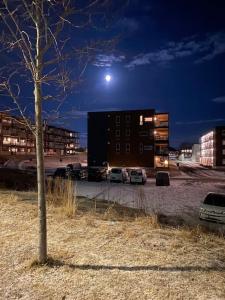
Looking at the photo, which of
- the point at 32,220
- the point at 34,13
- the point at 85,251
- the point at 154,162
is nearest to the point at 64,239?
the point at 85,251

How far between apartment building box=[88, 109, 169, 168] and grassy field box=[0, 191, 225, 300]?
5331 cm

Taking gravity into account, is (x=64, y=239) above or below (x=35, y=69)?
below

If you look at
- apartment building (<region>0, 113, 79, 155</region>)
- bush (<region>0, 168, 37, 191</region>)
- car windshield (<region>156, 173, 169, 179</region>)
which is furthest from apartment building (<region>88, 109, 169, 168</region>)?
bush (<region>0, 168, 37, 191</region>)

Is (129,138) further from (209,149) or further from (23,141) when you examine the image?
(23,141)

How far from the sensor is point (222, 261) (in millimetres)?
5305

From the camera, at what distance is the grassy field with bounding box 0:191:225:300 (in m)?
4.21

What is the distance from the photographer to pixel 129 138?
62.2 m

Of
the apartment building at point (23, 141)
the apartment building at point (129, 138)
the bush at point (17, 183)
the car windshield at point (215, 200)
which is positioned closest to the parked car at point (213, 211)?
the car windshield at point (215, 200)

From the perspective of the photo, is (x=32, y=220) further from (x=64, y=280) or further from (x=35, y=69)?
(x=35, y=69)

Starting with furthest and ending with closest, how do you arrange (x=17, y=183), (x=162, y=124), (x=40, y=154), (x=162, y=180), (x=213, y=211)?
(x=162, y=124), (x=162, y=180), (x=17, y=183), (x=213, y=211), (x=40, y=154)

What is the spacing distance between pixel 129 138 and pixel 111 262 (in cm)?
5733

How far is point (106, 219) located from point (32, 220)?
7.01ft

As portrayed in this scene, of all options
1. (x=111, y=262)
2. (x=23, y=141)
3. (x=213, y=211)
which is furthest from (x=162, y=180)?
(x=23, y=141)

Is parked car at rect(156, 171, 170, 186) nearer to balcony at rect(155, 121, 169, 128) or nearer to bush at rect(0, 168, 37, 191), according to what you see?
bush at rect(0, 168, 37, 191)
